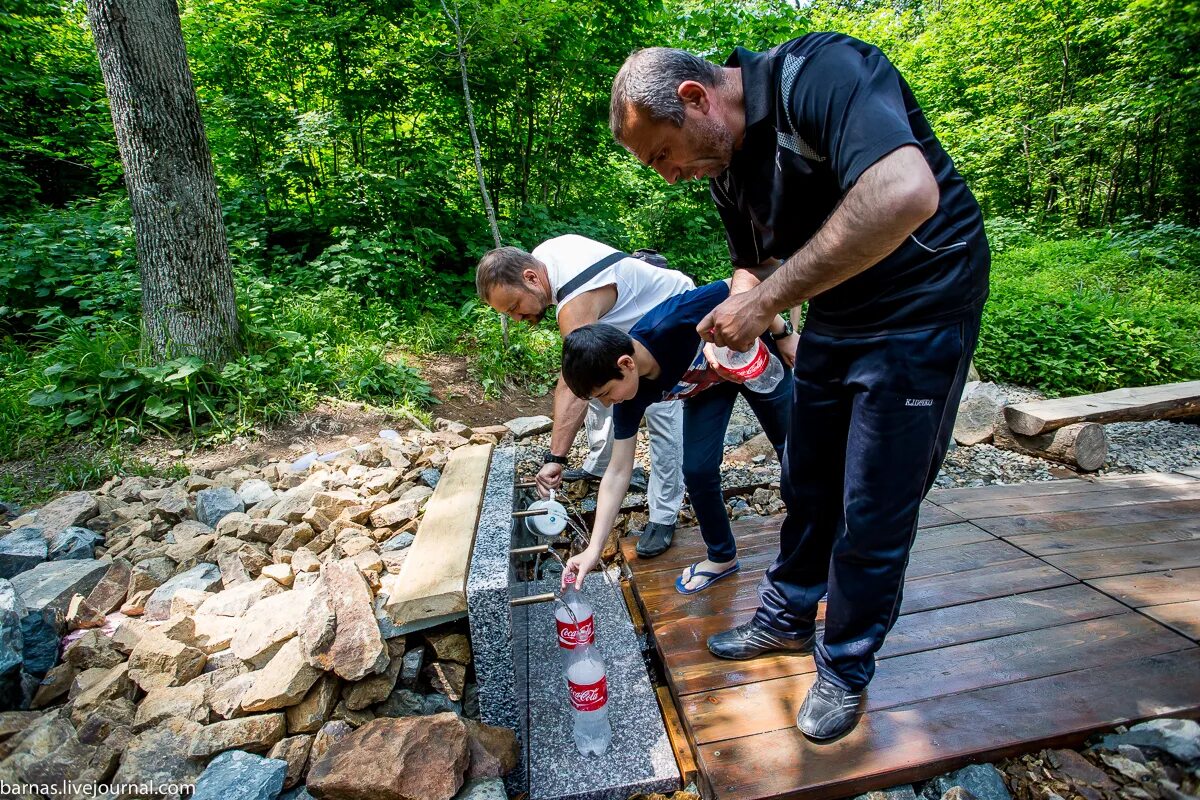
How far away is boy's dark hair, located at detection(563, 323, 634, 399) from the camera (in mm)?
1932

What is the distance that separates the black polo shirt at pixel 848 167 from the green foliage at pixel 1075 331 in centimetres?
331

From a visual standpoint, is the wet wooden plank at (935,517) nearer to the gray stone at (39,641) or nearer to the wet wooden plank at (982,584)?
the wet wooden plank at (982,584)

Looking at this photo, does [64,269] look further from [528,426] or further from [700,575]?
[700,575]

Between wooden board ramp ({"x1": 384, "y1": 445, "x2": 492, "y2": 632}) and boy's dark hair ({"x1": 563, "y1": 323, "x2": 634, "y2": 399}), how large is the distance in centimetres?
74

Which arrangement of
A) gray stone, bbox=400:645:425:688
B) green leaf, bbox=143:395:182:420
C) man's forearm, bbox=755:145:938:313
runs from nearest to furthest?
man's forearm, bbox=755:145:938:313, gray stone, bbox=400:645:425:688, green leaf, bbox=143:395:182:420

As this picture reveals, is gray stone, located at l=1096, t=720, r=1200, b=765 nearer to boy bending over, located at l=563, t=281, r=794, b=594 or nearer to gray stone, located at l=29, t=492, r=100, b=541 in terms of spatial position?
boy bending over, located at l=563, t=281, r=794, b=594

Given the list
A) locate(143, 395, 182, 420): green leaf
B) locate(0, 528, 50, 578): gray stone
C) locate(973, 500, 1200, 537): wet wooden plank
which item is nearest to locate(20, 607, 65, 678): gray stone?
locate(0, 528, 50, 578): gray stone

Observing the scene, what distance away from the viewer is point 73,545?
2.62 metres

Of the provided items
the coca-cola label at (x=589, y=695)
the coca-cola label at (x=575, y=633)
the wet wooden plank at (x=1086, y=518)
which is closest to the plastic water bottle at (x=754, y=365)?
the coca-cola label at (x=575, y=633)

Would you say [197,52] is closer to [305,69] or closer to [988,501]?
[305,69]

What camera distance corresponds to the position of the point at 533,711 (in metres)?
1.96

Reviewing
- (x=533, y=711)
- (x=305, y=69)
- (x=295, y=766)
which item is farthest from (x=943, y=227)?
(x=305, y=69)

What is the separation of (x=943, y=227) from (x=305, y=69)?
324 inches

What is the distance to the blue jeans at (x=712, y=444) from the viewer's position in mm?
2297
